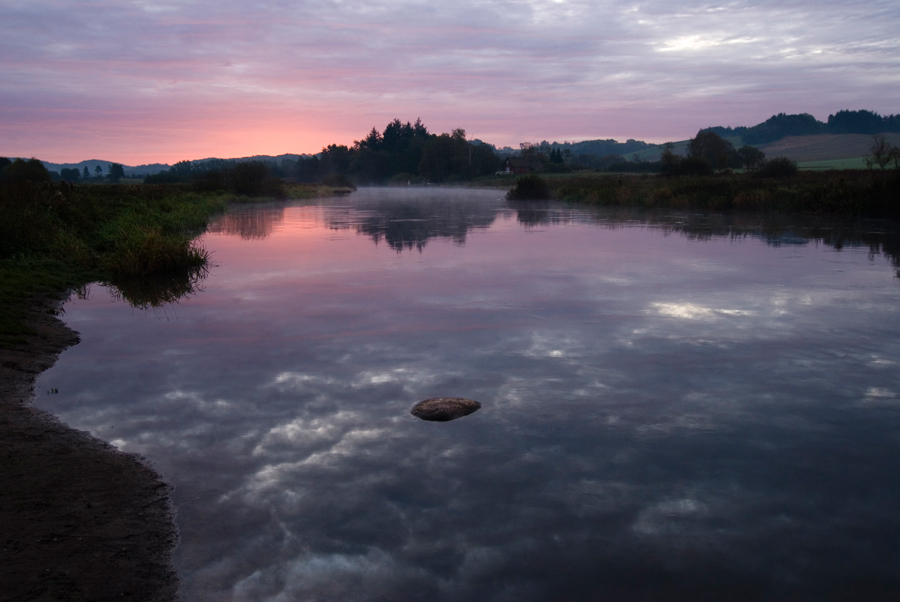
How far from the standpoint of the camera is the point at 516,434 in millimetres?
6938

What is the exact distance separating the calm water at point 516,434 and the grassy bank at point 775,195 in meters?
21.6

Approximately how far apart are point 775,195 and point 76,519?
39500mm

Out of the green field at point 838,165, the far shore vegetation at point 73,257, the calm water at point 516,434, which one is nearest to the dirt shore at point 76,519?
the calm water at point 516,434

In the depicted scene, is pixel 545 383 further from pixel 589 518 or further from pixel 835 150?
pixel 835 150

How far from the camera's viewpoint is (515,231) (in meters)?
29.1

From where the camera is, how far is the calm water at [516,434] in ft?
15.6

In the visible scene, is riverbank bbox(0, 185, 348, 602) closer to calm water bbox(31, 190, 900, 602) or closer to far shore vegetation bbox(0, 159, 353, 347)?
far shore vegetation bbox(0, 159, 353, 347)

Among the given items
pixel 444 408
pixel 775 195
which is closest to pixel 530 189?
pixel 775 195

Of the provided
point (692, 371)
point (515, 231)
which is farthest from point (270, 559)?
point (515, 231)

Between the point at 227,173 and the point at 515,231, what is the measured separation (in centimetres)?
4605

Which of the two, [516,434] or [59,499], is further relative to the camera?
[516,434]

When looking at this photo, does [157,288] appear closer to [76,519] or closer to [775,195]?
[76,519]

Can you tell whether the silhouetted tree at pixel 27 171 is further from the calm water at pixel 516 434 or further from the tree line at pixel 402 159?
the tree line at pixel 402 159

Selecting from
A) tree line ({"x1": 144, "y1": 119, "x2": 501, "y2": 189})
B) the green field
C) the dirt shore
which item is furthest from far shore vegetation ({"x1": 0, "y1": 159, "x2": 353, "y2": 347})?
tree line ({"x1": 144, "y1": 119, "x2": 501, "y2": 189})
